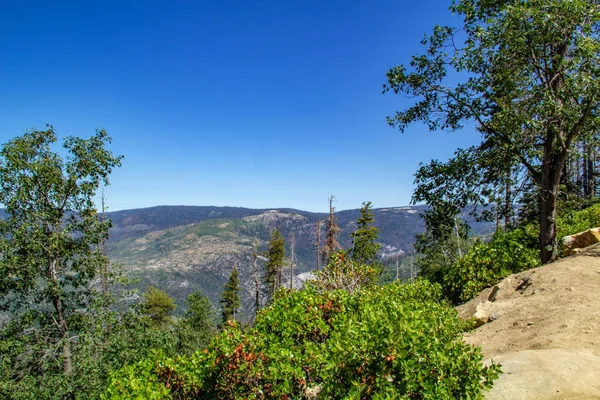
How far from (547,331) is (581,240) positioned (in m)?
6.57

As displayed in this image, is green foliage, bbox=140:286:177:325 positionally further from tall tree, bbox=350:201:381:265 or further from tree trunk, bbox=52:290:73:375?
tree trunk, bbox=52:290:73:375

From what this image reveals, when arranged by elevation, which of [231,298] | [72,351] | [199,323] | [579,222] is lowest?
[199,323]

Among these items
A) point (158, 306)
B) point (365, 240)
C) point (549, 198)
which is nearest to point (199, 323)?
point (158, 306)

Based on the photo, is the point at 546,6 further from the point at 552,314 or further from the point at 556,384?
the point at 556,384

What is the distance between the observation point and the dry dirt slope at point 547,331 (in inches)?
159

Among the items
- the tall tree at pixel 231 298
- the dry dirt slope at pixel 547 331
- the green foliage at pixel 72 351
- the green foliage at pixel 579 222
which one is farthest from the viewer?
the tall tree at pixel 231 298

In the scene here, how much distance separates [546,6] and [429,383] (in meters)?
8.28

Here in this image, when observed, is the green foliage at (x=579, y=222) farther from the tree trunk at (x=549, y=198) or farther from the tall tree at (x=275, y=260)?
the tall tree at (x=275, y=260)

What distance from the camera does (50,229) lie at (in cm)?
1389

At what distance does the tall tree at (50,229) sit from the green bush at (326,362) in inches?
442

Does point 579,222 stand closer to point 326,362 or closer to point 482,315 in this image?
point 482,315

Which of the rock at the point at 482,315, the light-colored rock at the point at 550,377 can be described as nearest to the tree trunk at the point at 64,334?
the rock at the point at 482,315

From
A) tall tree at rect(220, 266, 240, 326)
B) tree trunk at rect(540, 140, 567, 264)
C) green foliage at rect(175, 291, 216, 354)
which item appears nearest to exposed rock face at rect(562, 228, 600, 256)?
tree trunk at rect(540, 140, 567, 264)

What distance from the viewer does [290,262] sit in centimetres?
5075
